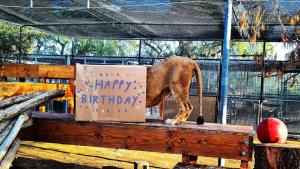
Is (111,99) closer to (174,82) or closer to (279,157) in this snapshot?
(174,82)

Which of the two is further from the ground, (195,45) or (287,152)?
(195,45)

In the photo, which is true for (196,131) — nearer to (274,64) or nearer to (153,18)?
(274,64)

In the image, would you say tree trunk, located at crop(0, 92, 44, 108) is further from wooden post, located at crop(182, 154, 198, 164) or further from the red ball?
the red ball

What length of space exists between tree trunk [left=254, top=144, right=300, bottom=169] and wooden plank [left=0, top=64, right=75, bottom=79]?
13.9ft

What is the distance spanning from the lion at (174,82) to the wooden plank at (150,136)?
8.0 inches

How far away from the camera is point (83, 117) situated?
355cm

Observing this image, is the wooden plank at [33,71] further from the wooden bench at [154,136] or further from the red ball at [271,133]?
the red ball at [271,133]

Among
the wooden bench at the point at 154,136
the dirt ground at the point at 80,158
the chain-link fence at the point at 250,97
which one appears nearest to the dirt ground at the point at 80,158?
the dirt ground at the point at 80,158

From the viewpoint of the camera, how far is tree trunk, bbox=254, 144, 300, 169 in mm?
2510

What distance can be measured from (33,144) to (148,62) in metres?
4.36

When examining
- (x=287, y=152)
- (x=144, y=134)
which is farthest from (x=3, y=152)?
(x=287, y=152)

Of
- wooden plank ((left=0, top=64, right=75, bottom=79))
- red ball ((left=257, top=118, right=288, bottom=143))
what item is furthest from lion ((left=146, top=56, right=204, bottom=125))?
wooden plank ((left=0, top=64, right=75, bottom=79))

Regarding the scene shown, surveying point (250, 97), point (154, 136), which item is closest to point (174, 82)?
point (154, 136)

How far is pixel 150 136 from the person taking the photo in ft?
11.1
